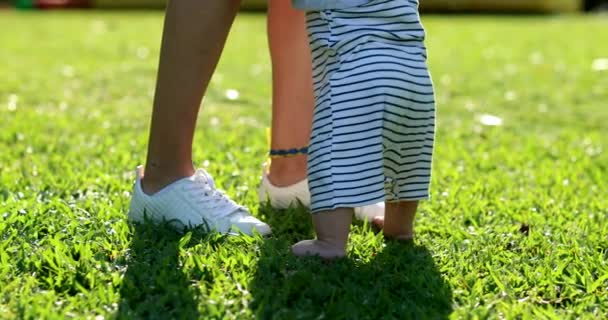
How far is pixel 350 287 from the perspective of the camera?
1.63m

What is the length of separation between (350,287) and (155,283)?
0.36m

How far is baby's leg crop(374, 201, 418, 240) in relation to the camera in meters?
1.92

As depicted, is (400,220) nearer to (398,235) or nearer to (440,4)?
(398,235)

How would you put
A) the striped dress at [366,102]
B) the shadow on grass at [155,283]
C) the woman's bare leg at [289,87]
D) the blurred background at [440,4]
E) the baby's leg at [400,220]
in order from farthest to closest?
1. the blurred background at [440,4]
2. the woman's bare leg at [289,87]
3. the baby's leg at [400,220]
4. the striped dress at [366,102]
5. the shadow on grass at [155,283]

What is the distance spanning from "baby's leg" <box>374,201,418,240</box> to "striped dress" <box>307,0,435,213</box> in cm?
11

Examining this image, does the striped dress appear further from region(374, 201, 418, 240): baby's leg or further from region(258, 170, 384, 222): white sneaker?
region(258, 170, 384, 222): white sneaker

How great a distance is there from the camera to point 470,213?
221 cm

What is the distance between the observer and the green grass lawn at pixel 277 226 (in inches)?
62.1

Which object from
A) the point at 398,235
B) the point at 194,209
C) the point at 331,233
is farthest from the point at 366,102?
the point at 194,209

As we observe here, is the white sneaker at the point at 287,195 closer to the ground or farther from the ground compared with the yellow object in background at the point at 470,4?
farther from the ground

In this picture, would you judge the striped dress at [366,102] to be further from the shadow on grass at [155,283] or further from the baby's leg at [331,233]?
the shadow on grass at [155,283]

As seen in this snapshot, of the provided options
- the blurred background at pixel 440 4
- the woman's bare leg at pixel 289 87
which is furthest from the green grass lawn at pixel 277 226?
the blurred background at pixel 440 4

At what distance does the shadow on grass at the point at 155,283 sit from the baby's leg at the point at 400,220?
0.46 metres

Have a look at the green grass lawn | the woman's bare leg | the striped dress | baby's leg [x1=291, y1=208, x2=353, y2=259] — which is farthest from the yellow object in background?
baby's leg [x1=291, y1=208, x2=353, y2=259]
